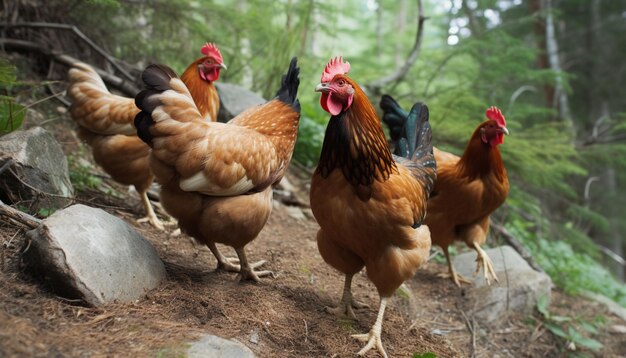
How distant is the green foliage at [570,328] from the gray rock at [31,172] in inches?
206

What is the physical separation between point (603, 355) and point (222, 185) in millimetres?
4914

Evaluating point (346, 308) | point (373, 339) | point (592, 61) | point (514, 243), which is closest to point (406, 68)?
point (514, 243)

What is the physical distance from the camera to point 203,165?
3420mm

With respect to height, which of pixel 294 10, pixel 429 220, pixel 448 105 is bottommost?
pixel 429 220

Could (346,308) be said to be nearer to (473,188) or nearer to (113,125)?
(473,188)

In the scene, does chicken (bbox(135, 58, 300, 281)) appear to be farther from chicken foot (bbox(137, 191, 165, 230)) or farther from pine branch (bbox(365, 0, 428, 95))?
pine branch (bbox(365, 0, 428, 95))

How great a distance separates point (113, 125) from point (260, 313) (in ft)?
8.02

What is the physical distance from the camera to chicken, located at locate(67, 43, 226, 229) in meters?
4.63

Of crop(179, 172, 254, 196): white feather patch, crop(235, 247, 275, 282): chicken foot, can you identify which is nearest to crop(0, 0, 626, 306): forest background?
crop(179, 172, 254, 196): white feather patch

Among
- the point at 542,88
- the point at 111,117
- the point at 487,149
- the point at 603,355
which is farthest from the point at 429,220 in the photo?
the point at 542,88

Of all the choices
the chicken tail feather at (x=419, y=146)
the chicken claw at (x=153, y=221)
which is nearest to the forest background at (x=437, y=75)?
the chicken claw at (x=153, y=221)

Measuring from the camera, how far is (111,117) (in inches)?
182

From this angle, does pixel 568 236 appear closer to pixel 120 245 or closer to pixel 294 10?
pixel 294 10

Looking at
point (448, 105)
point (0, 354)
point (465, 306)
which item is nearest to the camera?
point (0, 354)
